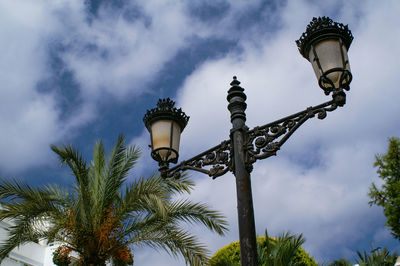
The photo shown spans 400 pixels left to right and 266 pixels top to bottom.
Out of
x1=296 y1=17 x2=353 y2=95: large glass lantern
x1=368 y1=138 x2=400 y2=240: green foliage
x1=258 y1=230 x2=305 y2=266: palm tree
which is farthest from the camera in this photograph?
x1=368 y1=138 x2=400 y2=240: green foliage

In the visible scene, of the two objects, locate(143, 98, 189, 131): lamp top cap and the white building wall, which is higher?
the white building wall

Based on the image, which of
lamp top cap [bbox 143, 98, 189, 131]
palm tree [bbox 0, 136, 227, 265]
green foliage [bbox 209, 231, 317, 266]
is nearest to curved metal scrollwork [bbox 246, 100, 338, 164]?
lamp top cap [bbox 143, 98, 189, 131]

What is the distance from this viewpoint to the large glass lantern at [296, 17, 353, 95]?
13.6 feet

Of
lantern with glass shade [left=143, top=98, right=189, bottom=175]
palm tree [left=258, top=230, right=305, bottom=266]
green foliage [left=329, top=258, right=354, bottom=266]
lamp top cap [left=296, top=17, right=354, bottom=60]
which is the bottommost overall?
palm tree [left=258, top=230, right=305, bottom=266]

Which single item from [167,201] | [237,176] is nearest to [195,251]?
[167,201]

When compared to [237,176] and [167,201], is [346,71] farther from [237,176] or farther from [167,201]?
[167,201]

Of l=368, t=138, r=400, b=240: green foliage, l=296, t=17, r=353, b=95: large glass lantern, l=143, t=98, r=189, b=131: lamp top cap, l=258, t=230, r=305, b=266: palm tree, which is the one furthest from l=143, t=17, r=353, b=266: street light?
l=368, t=138, r=400, b=240: green foliage

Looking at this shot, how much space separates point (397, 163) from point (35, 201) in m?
16.5

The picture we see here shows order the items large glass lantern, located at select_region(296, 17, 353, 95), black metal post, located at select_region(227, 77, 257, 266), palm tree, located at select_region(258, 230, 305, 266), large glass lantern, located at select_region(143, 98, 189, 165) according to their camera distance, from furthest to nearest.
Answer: palm tree, located at select_region(258, 230, 305, 266), large glass lantern, located at select_region(143, 98, 189, 165), large glass lantern, located at select_region(296, 17, 353, 95), black metal post, located at select_region(227, 77, 257, 266)

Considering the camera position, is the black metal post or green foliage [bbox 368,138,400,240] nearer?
the black metal post

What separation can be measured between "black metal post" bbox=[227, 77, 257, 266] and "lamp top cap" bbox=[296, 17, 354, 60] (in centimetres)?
84

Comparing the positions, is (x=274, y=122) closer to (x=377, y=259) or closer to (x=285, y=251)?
(x=285, y=251)

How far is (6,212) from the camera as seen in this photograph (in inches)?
385

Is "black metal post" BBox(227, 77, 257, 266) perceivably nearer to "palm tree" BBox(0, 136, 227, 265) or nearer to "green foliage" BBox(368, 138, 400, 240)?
"palm tree" BBox(0, 136, 227, 265)
